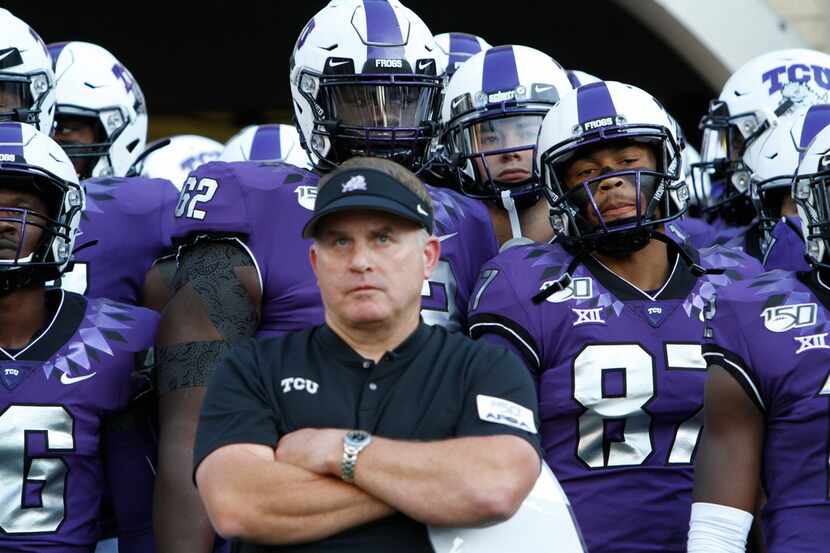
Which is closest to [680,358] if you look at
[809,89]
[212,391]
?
[212,391]

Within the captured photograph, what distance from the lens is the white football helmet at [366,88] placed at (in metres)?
4.47

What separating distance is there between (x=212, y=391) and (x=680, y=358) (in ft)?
4.60

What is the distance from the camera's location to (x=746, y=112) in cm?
637

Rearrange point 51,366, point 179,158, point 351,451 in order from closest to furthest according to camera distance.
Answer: point 351,451 → point 51,366 → point 179,158

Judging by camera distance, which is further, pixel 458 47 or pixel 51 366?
pixel 458 47

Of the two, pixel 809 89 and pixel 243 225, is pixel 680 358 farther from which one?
pixel 809 89

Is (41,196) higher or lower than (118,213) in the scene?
higher

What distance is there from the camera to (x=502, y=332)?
4172mm

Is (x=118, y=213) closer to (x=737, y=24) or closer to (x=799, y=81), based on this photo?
(x=799, y=81)

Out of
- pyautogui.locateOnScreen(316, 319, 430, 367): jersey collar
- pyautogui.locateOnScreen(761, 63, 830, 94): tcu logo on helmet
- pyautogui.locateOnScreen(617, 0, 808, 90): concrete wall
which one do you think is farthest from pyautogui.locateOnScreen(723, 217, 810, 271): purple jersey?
pyautogui.locateOnScreen(617, 0, 808, 90): concrete wall

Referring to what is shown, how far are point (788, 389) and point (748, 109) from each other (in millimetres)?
2736

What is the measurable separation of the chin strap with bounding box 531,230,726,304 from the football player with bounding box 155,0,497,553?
1.10 feet

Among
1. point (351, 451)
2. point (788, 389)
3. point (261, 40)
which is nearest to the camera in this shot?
point (351, 451)

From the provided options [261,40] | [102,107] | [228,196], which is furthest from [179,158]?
[261,40]
